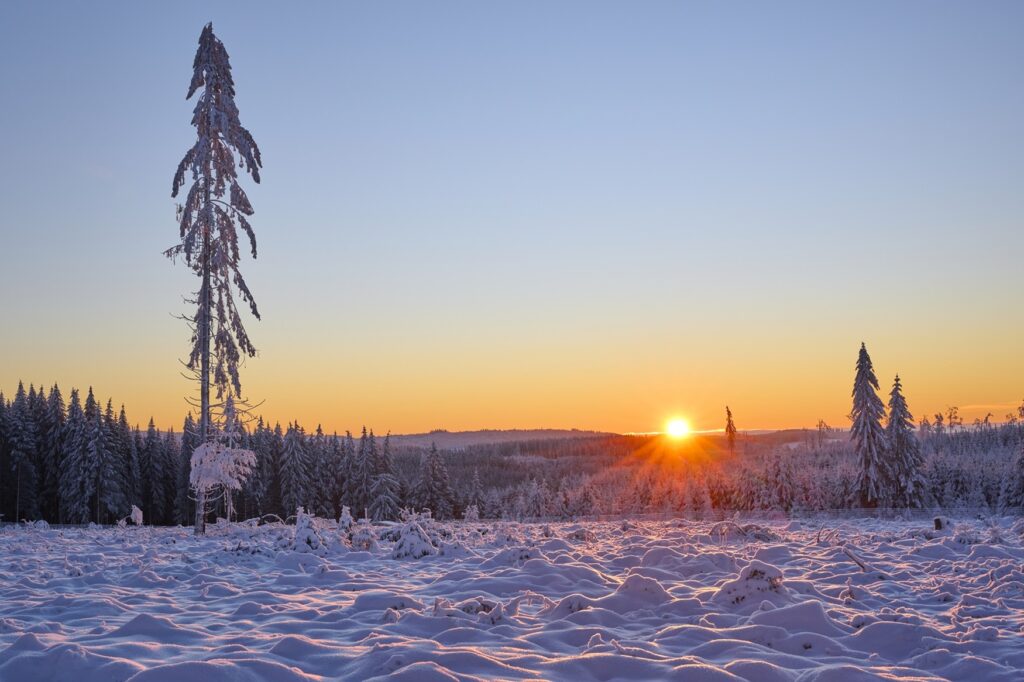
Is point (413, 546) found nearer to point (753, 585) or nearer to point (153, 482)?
point (753, 585)

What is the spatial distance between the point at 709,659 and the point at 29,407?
6422 cm

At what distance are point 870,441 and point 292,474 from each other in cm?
4811

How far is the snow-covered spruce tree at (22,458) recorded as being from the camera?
167 ft

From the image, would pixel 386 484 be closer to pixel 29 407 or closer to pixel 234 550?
pixel 29 407

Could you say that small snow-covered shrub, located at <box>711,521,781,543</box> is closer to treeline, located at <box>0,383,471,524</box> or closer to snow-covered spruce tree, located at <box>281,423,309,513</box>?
treeline, located at <box>0,383,471,524</box>

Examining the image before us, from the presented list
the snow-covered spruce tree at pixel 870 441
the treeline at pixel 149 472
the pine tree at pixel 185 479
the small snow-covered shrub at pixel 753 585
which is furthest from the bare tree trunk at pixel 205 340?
the pine tree at pixel 185 479

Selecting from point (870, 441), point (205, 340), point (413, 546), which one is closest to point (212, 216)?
point (205, 340)

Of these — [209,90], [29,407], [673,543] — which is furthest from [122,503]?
[673,543]

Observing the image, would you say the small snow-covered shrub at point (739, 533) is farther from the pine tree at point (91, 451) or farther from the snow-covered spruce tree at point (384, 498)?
the pine tree at point (91, 451)

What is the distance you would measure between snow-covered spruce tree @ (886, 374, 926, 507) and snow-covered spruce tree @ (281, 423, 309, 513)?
48.7 m

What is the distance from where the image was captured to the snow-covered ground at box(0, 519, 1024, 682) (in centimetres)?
484

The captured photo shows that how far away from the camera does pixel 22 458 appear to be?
50.9 meters

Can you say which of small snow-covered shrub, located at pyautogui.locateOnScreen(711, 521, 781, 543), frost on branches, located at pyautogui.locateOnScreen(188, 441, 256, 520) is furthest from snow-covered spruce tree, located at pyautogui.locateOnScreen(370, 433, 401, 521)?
small snow-covered shrub, located at pyautogui.locateOnScreen(711, 521, 781, 543)

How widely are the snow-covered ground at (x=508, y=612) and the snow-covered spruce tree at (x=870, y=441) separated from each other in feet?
114
